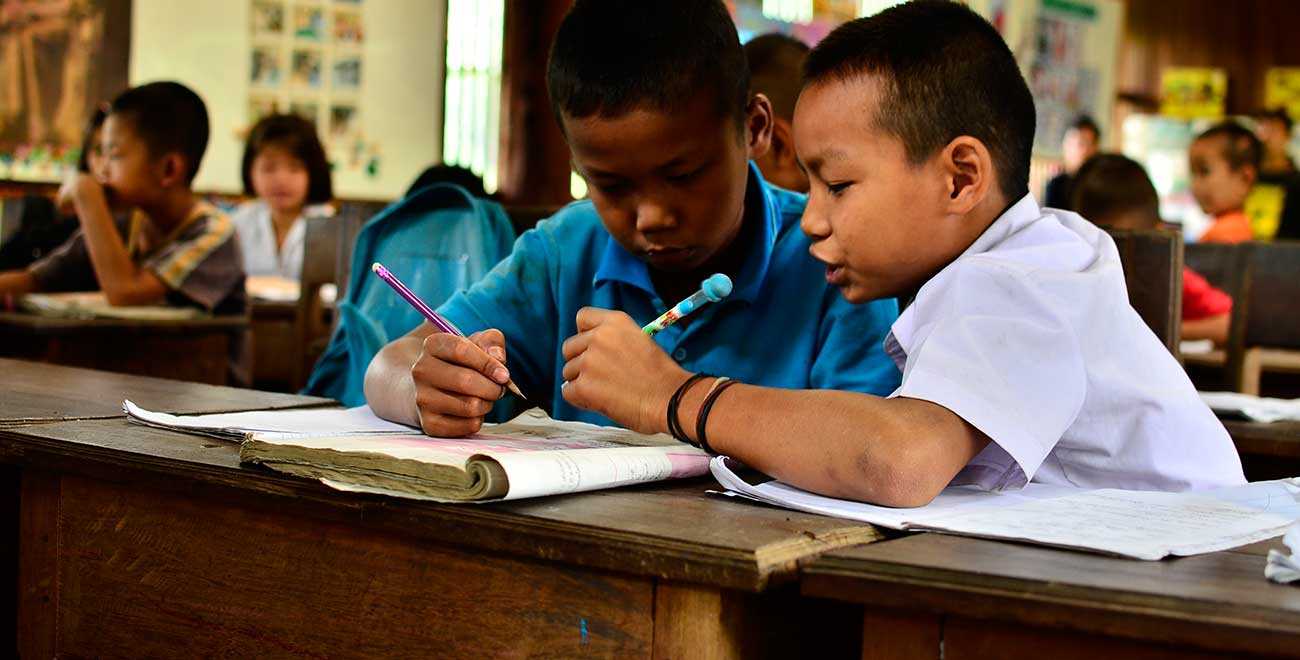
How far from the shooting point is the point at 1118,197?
3.43m

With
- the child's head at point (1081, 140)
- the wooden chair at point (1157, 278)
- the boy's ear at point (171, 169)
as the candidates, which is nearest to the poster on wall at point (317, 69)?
the boy's ear at point (171, 169)

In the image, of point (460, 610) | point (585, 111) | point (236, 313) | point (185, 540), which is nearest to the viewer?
point (460, 610)

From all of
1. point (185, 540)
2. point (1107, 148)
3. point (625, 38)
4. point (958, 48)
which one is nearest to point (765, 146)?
point (625, 38)

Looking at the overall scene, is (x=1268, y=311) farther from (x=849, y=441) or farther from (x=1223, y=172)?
(x=1223, y=172)

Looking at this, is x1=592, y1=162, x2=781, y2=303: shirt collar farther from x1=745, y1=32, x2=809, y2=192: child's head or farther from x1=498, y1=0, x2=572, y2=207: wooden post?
x1=498, y1=0, x2=572, y2=207: wooden post

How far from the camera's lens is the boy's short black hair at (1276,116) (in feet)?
27.6

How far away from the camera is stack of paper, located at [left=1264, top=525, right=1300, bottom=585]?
71 cm

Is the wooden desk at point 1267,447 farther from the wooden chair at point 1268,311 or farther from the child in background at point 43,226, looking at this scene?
the child in background at point 43,226

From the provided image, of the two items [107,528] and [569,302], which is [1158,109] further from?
[107,528]

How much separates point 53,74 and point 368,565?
15.5 feet

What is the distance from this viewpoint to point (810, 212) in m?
1.13

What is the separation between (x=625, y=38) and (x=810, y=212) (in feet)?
1.09

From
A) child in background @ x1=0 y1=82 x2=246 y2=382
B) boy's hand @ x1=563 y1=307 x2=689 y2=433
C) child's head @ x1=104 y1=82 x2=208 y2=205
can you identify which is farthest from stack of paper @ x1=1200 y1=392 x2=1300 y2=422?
child's head @ x1=104 y1=82 x2=208 y2=205

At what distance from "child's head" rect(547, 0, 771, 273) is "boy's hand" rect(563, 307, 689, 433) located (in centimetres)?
27
